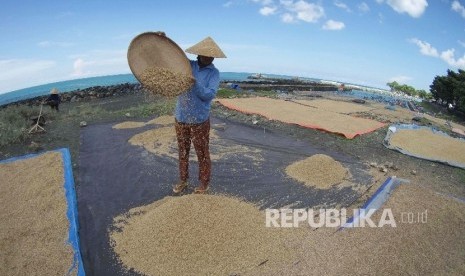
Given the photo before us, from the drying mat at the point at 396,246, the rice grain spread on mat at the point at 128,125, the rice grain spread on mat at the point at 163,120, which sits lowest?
the drying mat at the point at 396,246

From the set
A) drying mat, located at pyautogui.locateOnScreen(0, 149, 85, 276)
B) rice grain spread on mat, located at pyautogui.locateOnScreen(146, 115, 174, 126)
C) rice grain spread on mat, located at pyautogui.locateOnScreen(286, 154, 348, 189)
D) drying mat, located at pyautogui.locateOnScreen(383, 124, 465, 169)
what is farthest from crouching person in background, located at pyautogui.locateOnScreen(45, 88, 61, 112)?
drying mat, located at pyautogui.locateOnScreen(383, 124, 465, 169)

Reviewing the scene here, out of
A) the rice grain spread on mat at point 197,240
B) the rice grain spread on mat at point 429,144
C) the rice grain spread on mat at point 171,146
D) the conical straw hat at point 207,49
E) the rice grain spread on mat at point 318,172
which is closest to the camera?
the rice grain spread on mat at point 197,240

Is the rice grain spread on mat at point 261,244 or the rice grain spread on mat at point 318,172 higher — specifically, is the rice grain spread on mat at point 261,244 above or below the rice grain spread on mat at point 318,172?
below

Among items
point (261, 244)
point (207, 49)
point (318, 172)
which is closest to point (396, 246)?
point (261, 244)

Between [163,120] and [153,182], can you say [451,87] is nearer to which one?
[163,120]

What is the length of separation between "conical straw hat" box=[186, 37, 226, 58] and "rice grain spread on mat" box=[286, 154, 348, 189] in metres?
1.76

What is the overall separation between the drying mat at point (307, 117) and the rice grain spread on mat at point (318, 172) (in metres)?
2.01

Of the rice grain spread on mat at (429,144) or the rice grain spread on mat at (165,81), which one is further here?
the rice grain spread on mat at (429,144)

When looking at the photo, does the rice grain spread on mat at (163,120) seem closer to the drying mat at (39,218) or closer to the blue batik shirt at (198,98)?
the drying mat at (39,218)

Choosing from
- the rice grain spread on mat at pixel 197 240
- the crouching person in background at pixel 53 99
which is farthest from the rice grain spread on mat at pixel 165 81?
the crouching person in background at pixel 53 99

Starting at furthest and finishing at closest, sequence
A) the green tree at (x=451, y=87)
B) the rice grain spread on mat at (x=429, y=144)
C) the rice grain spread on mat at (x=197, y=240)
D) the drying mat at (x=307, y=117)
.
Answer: the green tree at (x=451, y=87) → the drying mat at (x=307, y=117) → the rice grain spread on mat at (x=429, y=144) → the rice grain spread on mat at (x=197, y=240)

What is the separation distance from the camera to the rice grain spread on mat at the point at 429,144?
5.21 m

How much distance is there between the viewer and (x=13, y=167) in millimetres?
4066

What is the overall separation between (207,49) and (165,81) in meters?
0.48
